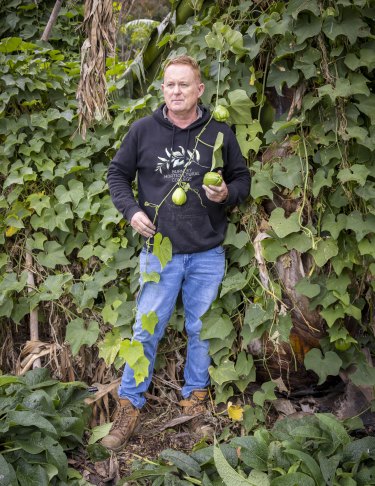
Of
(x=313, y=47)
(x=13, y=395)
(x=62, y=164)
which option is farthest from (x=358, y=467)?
(x=62, y=164)

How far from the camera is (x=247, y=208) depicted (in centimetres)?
312

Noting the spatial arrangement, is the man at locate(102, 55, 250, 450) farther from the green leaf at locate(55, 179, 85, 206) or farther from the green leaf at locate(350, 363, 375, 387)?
the green leaf at locate(350, 363, 375, 387)

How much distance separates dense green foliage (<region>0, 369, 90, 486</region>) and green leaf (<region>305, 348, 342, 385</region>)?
1.18 metres

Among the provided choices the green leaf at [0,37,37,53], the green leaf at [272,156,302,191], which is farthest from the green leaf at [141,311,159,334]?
the green leaf at [0,37,37,53]

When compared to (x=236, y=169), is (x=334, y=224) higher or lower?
lower

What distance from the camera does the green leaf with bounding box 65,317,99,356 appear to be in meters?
3.34

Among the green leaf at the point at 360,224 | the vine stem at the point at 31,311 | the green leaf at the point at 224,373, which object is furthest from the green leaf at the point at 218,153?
the vine stem at the point at 31,311

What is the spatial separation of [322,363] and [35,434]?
1416 millimetres

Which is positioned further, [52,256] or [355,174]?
[52,256]

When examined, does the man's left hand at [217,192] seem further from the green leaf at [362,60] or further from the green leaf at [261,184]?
the green leaf at [362,60]

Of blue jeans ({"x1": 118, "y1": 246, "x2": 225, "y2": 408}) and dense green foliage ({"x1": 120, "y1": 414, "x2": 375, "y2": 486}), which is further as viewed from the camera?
blue jeans ({"x1": 118, "y1": 246, "x2": 225, "y2": 408})

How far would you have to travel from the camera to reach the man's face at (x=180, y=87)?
2.75m

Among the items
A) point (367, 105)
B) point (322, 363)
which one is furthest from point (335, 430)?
point (367, 105)

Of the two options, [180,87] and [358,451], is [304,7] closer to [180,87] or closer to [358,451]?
[180,87]
